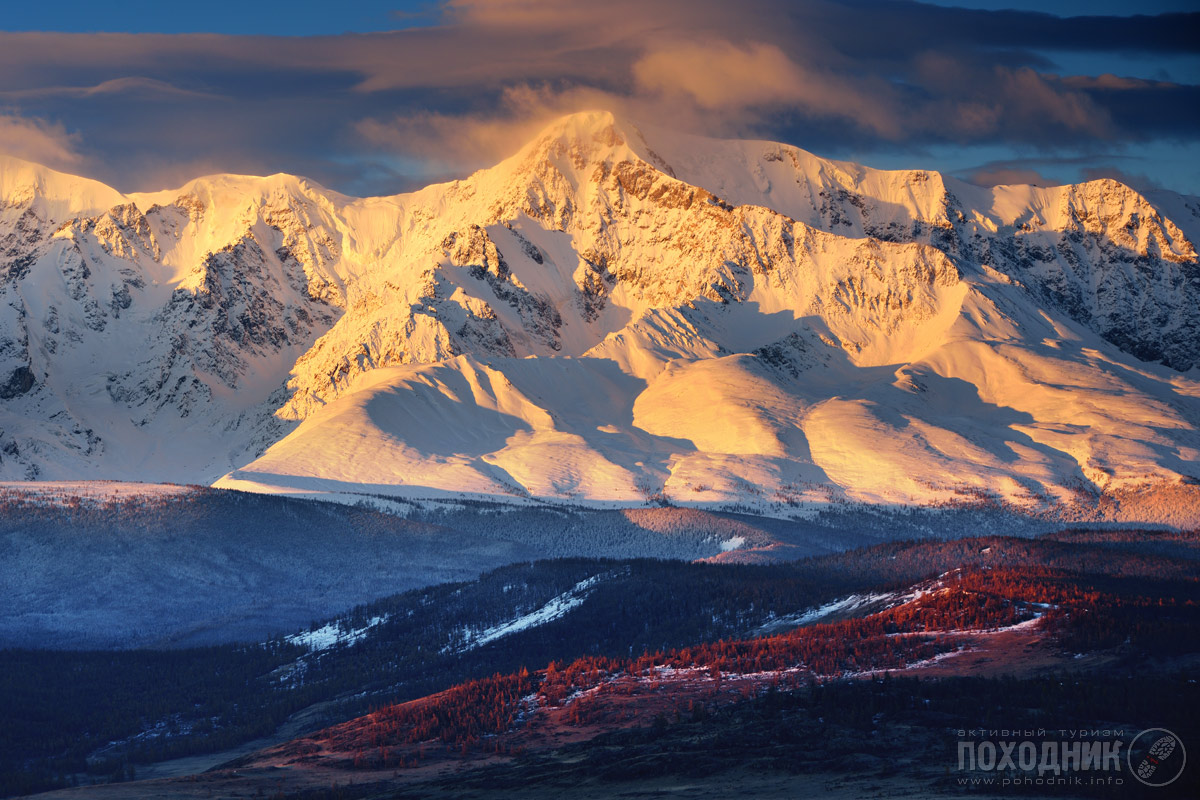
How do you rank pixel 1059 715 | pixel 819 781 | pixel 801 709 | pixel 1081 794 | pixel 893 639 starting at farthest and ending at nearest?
pixel 893 639, pixel 801 709, pixel 1059 715, pixel 819 781, pixel 1081 794

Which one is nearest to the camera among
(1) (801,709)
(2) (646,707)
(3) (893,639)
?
(1) (801,709)

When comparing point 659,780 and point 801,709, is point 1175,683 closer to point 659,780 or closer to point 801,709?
point 801,709

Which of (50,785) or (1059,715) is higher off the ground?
(1059,715)

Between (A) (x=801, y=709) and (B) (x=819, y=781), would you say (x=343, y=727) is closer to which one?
→ (A) (x=801, y=709)

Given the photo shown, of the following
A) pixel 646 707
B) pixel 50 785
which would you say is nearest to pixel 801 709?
pixel 646 707

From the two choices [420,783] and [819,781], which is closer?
[819,781]

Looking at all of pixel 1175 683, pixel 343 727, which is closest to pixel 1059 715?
pixel 1175 683
